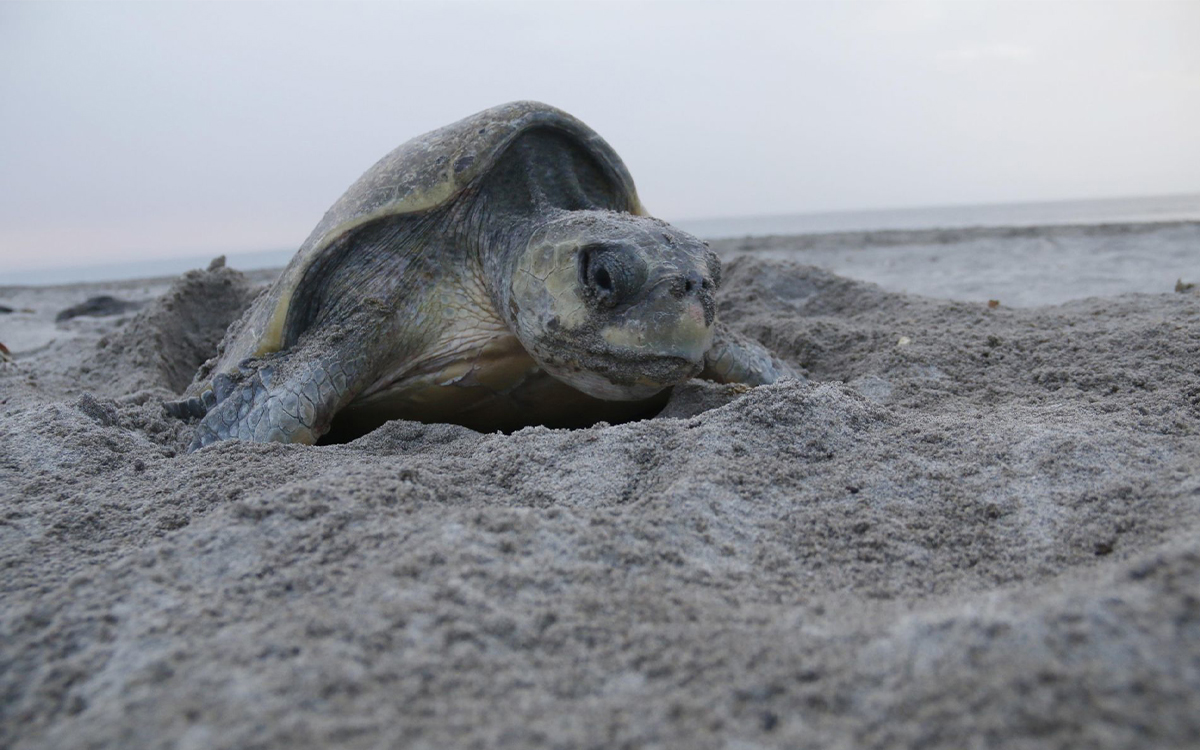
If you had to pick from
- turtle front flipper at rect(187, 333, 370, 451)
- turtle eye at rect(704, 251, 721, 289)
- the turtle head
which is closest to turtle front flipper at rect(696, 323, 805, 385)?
turtle eye at rect(704, 251, 721, 289)

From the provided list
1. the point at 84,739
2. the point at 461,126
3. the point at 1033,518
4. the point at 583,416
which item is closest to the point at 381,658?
the point at 84,739

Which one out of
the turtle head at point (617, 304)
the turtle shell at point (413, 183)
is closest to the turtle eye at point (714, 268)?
the turtle head at point (617, 304)

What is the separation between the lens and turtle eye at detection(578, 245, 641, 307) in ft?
7.13

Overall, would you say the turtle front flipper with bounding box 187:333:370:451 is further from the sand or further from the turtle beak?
the turtle beak

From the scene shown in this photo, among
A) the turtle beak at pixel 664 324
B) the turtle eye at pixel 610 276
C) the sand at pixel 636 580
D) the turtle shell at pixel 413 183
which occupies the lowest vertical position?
the sand at pixel 636 580

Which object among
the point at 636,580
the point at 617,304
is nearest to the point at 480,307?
the point at 617,304

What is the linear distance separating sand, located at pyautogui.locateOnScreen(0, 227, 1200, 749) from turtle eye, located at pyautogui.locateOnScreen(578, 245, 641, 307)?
520 mm

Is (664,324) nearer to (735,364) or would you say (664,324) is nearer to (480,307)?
(735,364)

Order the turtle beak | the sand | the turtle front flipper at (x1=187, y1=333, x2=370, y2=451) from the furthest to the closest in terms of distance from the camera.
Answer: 1. the turtle front flipper at (x1=187, y1=333, x2=370, y2=451)
2. the turtle beak
3. the sand

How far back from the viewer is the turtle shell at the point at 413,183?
278 cm

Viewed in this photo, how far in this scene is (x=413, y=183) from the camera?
110 inches

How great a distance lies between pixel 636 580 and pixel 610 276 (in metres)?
1.20

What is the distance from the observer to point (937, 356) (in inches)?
112

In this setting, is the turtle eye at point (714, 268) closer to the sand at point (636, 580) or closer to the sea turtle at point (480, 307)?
the sea turtle at point (480, 307)
